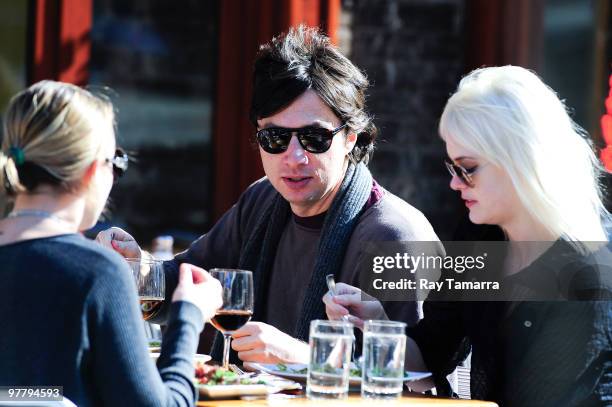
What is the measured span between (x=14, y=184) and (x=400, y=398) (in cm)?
106

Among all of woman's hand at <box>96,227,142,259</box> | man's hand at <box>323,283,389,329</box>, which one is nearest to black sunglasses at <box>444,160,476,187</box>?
man's hand at <box>323,283,389,329</box>

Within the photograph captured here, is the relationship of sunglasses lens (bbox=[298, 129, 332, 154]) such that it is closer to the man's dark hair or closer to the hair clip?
the man's dark hair

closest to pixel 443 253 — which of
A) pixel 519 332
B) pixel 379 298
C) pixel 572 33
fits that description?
pixel 379 298

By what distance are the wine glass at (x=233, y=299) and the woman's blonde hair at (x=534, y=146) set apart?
2.28 ft

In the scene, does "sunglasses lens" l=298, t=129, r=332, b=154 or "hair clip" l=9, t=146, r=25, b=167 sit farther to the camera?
"sunglasses lens" l=298, t=129, r=332, b=154

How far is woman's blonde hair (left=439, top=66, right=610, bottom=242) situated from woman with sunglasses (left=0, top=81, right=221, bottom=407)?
1.01 m

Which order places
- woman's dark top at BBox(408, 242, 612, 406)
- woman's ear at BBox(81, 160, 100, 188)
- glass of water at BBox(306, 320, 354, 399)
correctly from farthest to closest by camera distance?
woman's dark top at BBox(408, 242, 612, 406)
glass of water at BBox(306, 320, 354, 399)
woman's ear at BBox(81, 160, 100, 188)

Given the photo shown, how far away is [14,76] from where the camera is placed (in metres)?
5.41

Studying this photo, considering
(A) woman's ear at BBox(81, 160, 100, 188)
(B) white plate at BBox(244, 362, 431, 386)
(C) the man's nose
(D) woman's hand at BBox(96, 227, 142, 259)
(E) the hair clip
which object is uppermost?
(E) the hair clip

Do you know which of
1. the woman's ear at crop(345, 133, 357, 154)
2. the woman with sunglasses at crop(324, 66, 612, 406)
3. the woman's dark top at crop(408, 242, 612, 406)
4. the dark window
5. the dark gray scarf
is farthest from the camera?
the dark window

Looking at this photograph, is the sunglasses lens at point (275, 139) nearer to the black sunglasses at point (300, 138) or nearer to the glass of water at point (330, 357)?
the black sunglasses at point (300, 138)

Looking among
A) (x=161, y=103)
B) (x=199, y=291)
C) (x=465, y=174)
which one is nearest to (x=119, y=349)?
(x=199, y=291)

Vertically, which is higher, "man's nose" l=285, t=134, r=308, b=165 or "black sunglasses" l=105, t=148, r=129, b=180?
"black sunglasses" l=105, t=148, r=129, b=180

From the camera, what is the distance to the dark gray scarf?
3547mm
